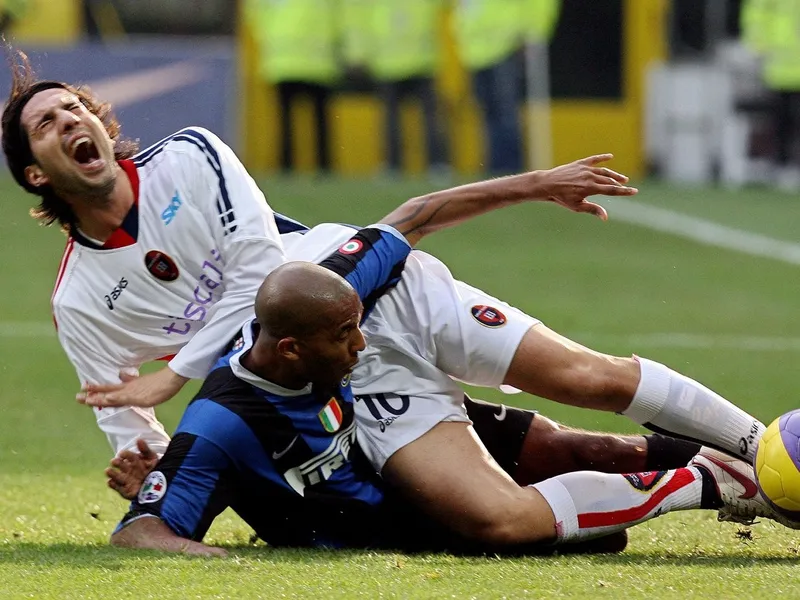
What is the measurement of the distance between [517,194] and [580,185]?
226 mm

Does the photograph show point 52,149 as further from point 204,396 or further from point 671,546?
point 671,546

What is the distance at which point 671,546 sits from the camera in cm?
482

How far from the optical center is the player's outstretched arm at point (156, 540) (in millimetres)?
4465

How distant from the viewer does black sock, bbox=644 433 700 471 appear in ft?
17.2

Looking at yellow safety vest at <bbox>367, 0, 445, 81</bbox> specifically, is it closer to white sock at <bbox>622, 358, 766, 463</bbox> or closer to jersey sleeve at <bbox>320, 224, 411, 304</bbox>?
jersey sleeve at <bbox>320, 224, 411, 304</bbox>

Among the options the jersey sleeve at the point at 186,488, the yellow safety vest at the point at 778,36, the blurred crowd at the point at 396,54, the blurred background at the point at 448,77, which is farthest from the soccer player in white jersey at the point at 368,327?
the yellow safety vest at the point at 778,36

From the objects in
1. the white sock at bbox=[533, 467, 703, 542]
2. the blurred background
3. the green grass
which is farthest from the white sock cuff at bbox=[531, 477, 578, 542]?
the blurred background

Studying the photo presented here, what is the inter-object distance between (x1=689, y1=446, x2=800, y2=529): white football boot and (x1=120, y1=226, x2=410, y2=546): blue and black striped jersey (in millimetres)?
1078

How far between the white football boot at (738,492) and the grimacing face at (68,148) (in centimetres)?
217

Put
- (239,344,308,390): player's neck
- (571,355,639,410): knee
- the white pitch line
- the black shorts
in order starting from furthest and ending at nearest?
the white pitch line, the black shorts, (571,355,639,410): knee, (239,344,308,390): player's neck

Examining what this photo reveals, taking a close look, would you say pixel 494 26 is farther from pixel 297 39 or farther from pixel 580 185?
pixel 580 185

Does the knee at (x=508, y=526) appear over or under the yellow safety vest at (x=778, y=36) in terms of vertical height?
over

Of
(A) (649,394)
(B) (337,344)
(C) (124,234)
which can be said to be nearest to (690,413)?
(A) (649,394)

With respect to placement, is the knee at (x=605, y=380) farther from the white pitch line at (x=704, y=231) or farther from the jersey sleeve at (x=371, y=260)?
the white pitch line at (x=704, y=231)
